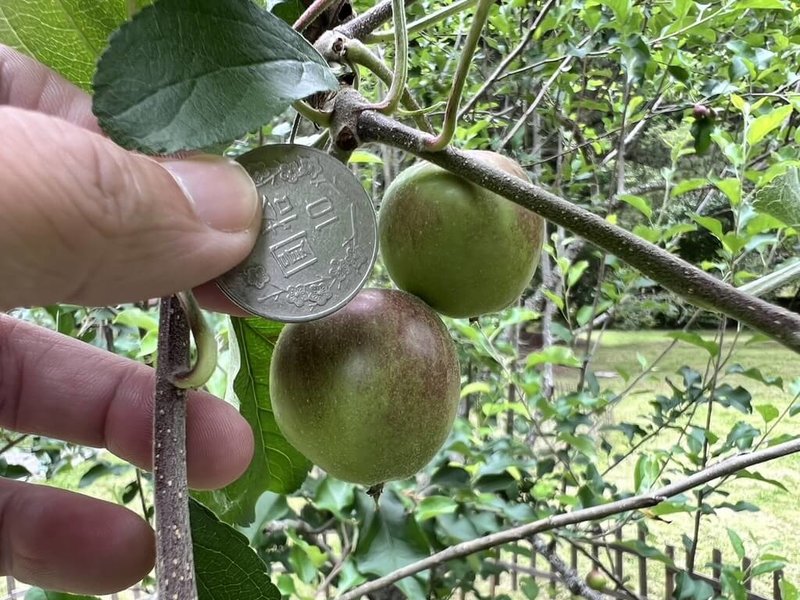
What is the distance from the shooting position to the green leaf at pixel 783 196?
Answer: 67 cm

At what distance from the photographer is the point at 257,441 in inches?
38.2

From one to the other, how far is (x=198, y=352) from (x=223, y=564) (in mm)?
290

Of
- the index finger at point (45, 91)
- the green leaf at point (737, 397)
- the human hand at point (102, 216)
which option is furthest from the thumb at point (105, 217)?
the green leaf at point (737, 397)

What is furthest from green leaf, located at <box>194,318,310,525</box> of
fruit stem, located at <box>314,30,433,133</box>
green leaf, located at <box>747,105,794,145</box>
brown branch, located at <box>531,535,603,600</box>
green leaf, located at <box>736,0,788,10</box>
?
green leaf, located at <box>736,0,788,10</box>

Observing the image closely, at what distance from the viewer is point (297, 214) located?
549 mm

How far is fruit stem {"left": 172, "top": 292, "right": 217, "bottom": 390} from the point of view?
0.50m

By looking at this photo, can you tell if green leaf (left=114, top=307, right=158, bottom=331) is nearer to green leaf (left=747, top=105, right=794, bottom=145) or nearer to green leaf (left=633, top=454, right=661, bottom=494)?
green leaf (left=633, top=454, right=661, bottom=494)

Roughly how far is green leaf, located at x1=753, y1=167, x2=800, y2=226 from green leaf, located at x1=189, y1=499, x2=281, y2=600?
0.64 meters

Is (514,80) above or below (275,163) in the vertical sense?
below

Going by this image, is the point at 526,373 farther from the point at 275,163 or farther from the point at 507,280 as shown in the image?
the point at 275,163

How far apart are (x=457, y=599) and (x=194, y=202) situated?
119 inches

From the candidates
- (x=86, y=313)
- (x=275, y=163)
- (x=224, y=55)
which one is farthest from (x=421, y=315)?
(x=86, y=313)

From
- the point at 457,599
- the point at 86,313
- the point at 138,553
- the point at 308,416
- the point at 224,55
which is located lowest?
the point at 457,599

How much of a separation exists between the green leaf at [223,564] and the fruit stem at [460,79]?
17.1 inches
